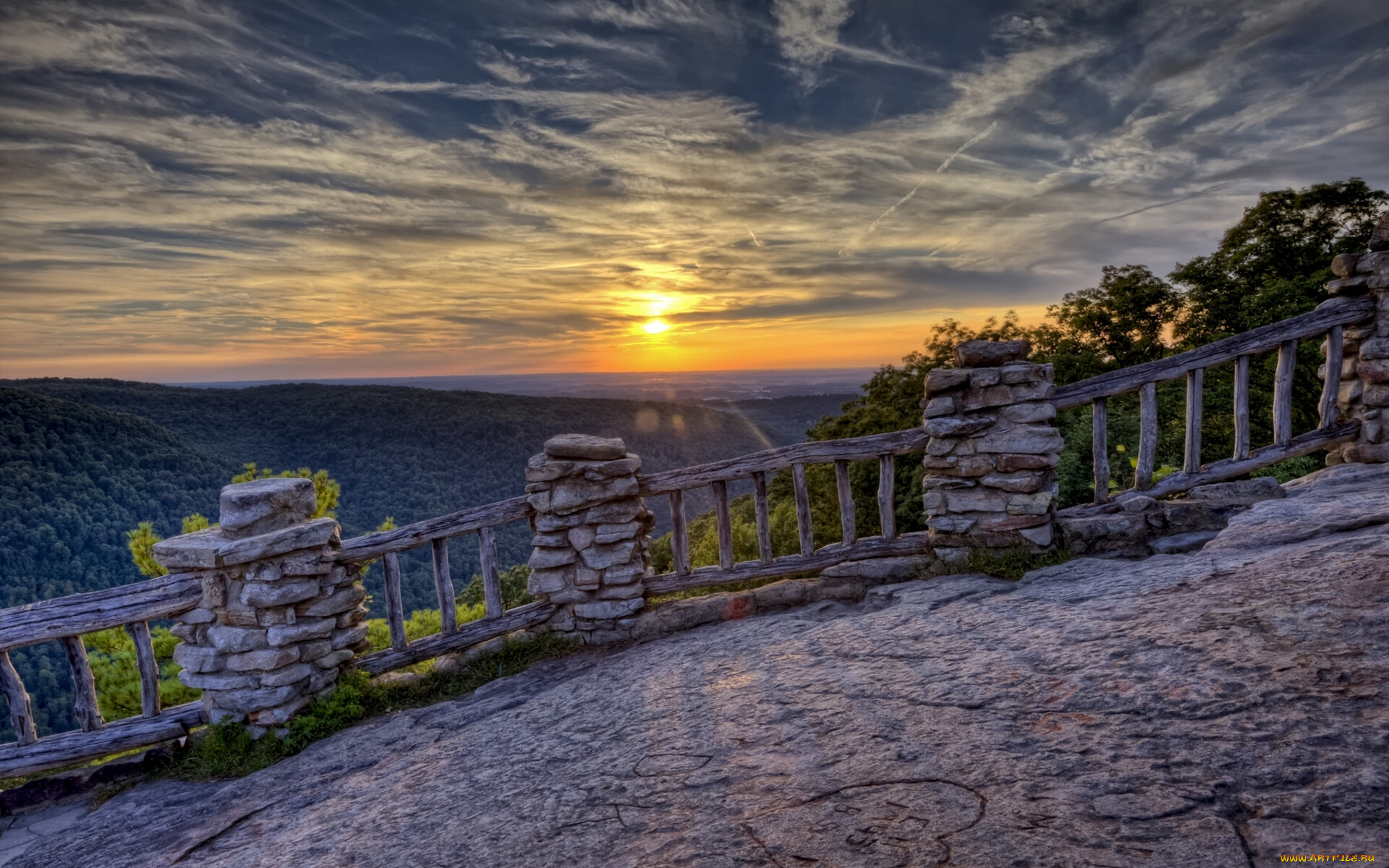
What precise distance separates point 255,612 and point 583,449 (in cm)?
310

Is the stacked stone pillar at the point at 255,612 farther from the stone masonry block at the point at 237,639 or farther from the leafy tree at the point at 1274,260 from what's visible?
the leafy tree at the point at 1274,260

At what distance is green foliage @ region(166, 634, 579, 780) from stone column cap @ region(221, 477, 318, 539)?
1.55 m

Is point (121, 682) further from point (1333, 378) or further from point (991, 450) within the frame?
point (1333, 378)

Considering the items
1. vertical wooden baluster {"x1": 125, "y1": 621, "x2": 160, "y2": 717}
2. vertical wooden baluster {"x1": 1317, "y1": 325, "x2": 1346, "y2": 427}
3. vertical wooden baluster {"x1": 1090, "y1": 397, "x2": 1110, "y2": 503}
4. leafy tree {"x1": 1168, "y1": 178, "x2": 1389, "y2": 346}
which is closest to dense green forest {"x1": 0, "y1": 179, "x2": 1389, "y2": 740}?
leafy tree {"x1": 1168, "y1": 178, "x2": 1389, "y2": 346}

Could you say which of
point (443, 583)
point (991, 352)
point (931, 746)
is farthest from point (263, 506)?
point (991, 352)

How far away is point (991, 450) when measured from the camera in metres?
6.20

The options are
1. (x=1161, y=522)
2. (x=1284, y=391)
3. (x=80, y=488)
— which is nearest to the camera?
(x=1161, y=522)

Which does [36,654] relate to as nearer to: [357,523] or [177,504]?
[177,504]

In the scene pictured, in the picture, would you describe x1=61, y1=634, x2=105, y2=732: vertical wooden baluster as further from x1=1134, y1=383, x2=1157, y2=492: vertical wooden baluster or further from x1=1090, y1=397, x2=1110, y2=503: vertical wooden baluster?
x1=1134, y1=383, x2=1157, y2=492: vertical wooden baluster

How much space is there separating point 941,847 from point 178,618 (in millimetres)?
6416

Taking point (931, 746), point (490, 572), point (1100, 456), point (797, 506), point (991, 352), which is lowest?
point (931, 746)

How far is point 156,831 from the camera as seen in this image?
4516 millimetres

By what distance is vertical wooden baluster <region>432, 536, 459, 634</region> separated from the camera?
641 centimetres

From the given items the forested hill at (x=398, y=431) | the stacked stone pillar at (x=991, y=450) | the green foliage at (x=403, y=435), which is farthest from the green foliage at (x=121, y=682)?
the forested hill at (x=398, y=431)
